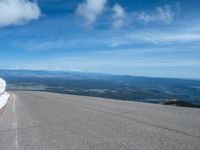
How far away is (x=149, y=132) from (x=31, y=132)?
3.45 metres

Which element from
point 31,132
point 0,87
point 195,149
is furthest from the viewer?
point 0,87

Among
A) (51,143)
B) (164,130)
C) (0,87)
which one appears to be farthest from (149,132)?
(0,87)

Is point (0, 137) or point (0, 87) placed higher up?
point (0, 87)

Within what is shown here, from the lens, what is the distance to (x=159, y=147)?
5.88m

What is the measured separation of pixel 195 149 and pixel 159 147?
0.72 m

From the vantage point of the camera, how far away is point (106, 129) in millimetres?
8227

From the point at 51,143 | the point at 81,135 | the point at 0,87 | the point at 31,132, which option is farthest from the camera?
the point at 0,87

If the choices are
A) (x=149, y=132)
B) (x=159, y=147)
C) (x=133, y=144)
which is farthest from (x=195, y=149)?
(x=149, y=132)

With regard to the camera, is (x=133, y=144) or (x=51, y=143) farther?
(x=51, y=143)

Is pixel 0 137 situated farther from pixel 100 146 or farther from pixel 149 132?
pixel 149 132

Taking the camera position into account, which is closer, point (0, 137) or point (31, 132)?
point (0, 137)

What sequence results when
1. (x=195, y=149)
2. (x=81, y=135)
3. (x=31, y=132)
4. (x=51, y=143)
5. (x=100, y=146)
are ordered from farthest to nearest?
(x=31, y=132)
(x=81, y=135)
(x=51, y=143)
(x=100, y=146)
(x=195, y=149)

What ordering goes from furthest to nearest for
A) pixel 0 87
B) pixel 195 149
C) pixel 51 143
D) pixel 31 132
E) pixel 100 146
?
pixel 0 87 → pixel 31 132 → pixel 51 143 → pixel 100 146 → pixel 195 149

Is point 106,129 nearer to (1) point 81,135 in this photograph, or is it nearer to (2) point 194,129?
(1) point 81,135
